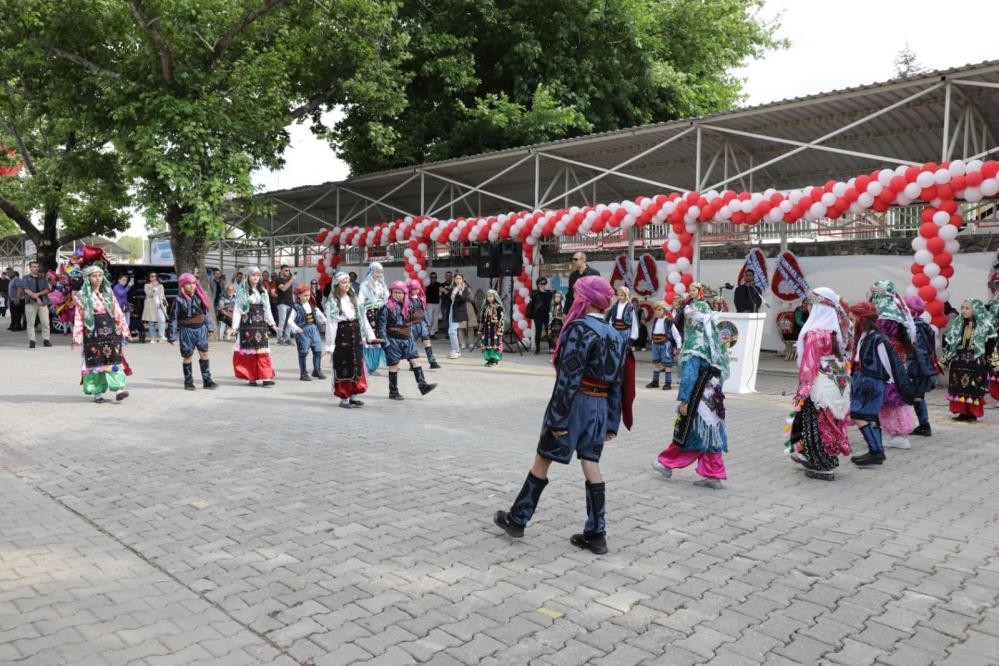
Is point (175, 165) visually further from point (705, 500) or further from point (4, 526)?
point (705, 500)

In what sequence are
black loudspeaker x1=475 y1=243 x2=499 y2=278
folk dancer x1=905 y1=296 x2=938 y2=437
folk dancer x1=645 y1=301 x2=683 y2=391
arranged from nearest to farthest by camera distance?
1. folk dancer x1=905 y1=296 x2=938 y2=437
2. folk dancer x1=645 y1=301 x2=683 y2=391
3. black loudspeaker x1=475 y1=243 x2=499 y2=278

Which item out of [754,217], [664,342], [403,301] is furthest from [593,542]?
[754,217]

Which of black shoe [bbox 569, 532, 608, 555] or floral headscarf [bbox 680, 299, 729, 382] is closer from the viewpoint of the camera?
black shoe [bbox 569, 532, 608, 555]

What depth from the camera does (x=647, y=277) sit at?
1792 cm

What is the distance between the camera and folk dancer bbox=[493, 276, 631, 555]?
4590 millimetres

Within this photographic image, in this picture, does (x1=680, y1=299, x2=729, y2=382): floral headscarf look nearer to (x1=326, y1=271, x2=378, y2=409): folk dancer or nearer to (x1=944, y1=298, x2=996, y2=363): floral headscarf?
(x1=944, y1=298, x2=996, y2=363): floral headscarf

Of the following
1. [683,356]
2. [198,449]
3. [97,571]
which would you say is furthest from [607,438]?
[198,449]

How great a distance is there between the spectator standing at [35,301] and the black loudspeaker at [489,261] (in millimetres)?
10554

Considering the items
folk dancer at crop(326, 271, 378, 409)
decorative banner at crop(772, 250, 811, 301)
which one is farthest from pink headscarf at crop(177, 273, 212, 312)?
decorative banner at crop(772, 250, 811, 301)

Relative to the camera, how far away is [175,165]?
17.7 m

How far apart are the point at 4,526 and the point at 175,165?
14307 millimetres

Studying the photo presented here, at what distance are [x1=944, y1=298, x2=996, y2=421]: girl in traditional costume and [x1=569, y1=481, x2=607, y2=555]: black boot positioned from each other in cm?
630

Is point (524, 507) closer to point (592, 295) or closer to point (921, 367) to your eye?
point (592, 295)

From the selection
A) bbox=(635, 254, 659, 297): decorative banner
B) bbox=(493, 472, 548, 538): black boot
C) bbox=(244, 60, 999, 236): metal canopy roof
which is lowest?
bbox=(493, 472, 548, 538): black boot
